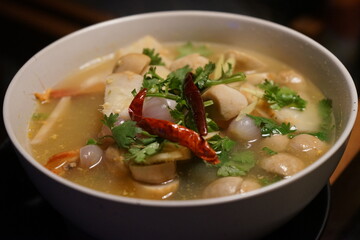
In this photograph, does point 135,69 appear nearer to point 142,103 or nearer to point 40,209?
point 142,103

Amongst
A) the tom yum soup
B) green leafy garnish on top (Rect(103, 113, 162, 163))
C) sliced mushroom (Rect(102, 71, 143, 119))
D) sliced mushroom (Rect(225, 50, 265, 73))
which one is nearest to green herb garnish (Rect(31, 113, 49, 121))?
the tom yum soup

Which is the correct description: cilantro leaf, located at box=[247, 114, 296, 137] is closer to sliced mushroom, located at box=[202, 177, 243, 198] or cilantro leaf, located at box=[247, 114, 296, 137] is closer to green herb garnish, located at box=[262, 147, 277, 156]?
green herb garnish, located at box=[262, 147, 277, 156]

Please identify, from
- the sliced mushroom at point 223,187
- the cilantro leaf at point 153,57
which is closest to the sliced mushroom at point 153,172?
the sliced mushroom at point 223,187

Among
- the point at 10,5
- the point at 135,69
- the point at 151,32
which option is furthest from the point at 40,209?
the point at 10,5

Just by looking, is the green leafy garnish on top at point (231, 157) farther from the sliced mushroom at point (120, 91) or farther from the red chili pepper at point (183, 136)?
the sliced mushroom at point (120, 91)

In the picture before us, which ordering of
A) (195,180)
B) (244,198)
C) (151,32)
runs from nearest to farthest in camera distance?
(244,198) < (195,180) < (151,32)

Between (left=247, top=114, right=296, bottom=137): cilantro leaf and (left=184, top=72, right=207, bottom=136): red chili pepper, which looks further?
(left=247, top=114, right=296, bottom=137): cilantro leaf
